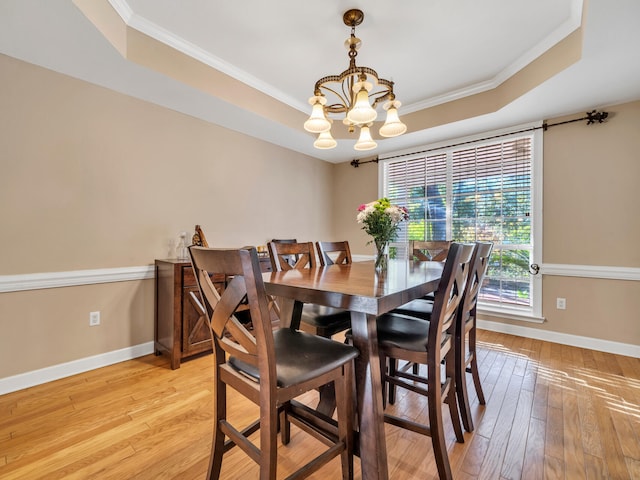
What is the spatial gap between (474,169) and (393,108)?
206 centimetres

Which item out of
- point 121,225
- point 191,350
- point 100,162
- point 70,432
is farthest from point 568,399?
point 100,162

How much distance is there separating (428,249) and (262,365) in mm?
2227

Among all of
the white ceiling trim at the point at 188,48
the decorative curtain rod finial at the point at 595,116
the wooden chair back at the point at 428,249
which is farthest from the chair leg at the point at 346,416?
the decorative curtain rod finial at the point at 595,116

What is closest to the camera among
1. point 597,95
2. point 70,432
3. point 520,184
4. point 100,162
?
point 70,432

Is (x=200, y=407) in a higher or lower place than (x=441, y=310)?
lower

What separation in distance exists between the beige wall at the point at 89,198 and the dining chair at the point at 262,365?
189 cm

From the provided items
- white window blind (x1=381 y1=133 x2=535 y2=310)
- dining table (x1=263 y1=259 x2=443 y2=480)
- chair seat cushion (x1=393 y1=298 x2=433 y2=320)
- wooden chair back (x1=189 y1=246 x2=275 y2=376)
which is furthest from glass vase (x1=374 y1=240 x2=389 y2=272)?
white window blind (x1=381 y1=133 x2=535 y2=310)

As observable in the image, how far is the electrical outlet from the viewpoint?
2430 millimetres

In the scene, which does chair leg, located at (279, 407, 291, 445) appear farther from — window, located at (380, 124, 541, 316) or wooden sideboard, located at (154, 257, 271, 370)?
window, located at (380, 124, 541, 316)

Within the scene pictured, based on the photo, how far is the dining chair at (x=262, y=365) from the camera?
0.95 m

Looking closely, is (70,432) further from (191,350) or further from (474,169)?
(474,169)

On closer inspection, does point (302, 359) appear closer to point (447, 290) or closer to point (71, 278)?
point (447, 290)

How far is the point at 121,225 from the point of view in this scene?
2598 millimetres

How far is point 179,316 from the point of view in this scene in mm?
2475
